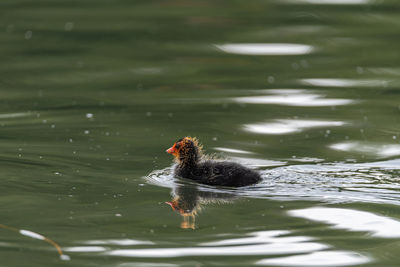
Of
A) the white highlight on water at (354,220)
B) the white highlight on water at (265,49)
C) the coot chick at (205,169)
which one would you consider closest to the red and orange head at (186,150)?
the coot chick at (205,169)

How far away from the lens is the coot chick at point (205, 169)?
26.6 feet

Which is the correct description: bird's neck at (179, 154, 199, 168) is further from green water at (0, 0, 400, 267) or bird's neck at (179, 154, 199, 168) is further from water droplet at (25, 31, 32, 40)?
water droplet at (25, 31, 32, 40)

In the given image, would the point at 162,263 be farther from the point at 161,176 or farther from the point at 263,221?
the point at 161,176

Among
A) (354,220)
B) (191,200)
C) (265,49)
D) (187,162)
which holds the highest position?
(265,49)

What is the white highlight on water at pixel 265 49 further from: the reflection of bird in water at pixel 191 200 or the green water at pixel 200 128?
the reflection of bird in water at pixel 191 200

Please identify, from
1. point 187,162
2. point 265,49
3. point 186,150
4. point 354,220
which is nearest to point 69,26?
point 265,49

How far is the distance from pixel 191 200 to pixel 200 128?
251 cm

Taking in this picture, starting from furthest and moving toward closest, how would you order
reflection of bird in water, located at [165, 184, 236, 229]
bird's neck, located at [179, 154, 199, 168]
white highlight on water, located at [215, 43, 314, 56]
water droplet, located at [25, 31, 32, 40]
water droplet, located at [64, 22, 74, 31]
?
water droplet, located at [64, 22, 74, 31] → water droplet, located at [25, 31, 32, 40] → white highlight on water, located at [215, 43, 314, 56] → bird's neck, located at [179, 154, 199, 168] → reflection of bird in water, located at [165, 184, 236, 229]

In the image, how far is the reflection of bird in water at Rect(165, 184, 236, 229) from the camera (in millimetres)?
7281

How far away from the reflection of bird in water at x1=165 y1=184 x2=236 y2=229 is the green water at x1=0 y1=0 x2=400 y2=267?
0.03 meters

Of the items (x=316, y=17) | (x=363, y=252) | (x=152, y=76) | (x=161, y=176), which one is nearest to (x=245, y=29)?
(x=316, y=17)

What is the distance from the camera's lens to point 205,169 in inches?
331

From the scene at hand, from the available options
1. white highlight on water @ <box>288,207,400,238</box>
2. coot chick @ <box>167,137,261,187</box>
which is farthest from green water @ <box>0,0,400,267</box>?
coot chick @ <box>167,137,261,187</box>

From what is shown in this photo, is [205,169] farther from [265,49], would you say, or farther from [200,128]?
[265,49]
